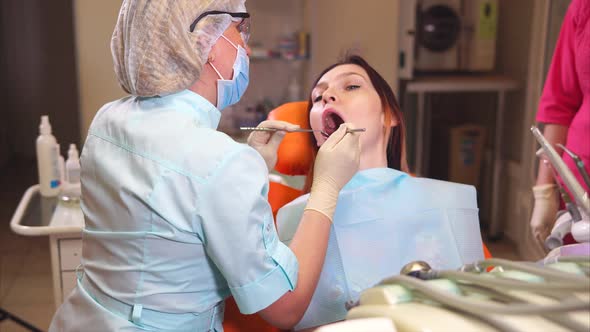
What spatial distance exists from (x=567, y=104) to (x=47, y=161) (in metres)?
1.74

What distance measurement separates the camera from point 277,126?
1497mm

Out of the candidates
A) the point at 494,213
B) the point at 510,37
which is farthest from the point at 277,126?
the point at 510,37

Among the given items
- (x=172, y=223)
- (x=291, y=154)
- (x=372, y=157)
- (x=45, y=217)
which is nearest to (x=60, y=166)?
(x=45, y=217)

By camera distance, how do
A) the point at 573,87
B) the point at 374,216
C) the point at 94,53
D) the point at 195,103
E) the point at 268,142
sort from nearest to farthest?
1. the point at 195,103
2. the point at 374,216
3. the point at 268,142
4. the point at 573,87
5. the point at 94,53

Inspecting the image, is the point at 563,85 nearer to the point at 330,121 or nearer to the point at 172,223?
the point at 330,121

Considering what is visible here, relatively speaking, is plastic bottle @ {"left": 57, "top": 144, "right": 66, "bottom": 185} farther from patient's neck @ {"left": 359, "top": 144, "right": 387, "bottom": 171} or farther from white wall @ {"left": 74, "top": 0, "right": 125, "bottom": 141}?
patient's neck @ {"left": 359, "top": 144, "right": 387, "bottom": 171}

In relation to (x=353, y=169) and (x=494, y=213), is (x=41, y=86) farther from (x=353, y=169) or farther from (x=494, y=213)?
(x=353, y=169)

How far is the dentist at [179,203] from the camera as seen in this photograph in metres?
0.98

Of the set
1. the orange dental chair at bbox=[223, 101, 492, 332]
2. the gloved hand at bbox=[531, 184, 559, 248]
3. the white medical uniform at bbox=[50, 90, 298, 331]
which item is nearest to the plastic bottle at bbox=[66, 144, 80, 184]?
the orange dental chair at bbox=[223, 101, 492, 332]

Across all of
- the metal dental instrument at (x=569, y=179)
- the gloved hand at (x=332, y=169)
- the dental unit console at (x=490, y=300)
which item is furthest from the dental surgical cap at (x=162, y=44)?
the metal dental instrument at (x=569, y=179)

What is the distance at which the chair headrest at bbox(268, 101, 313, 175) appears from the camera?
5.70 feet

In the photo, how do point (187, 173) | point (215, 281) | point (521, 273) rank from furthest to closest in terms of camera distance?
point (215, 281) < point (187, 173) < point (521, 273)

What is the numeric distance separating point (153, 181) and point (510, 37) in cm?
349

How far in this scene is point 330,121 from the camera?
1.62 m
